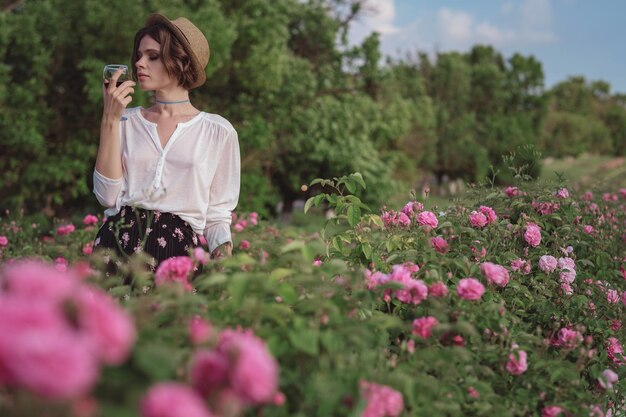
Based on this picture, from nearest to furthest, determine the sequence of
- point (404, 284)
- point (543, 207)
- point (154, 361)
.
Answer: point (154, 361) → point (404, 284) → point (543, 207)

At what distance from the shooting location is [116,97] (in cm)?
260

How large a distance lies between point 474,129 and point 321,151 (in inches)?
658

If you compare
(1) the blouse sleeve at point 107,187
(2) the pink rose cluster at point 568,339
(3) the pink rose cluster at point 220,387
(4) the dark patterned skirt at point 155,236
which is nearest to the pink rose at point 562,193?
(2) the pink rose cluster at point 568,339

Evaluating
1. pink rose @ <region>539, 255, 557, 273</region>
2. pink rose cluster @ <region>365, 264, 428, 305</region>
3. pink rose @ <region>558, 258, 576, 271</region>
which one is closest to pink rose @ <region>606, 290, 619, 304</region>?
pink rose @ <region>558, 258, 576, 271</region>

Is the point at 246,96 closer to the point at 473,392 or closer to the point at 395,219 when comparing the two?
the point at 395,219

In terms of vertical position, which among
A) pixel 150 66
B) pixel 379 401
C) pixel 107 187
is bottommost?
pixel 379 401

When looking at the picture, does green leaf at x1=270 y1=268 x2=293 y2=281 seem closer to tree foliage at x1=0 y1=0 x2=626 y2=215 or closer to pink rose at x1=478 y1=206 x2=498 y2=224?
pink rose at x1=478 y1=206 x2=498 y2=224

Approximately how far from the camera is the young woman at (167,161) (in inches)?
108

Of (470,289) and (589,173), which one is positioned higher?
(470,289)

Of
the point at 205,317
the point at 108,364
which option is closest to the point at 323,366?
the point at 205,317

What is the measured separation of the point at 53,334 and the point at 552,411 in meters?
1.70

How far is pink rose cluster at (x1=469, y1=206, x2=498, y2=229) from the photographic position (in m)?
3.04

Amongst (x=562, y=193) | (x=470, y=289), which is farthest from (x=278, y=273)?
(x=562, y=193)

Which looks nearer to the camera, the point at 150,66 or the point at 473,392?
the point at 473,392
